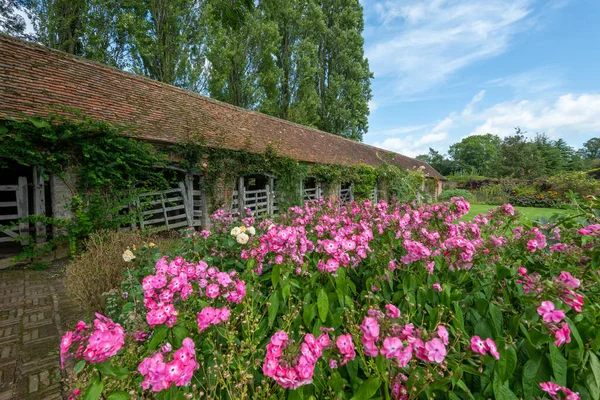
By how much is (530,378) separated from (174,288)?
1.75m

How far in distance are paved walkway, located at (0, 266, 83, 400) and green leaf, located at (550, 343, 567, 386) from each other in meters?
3.36

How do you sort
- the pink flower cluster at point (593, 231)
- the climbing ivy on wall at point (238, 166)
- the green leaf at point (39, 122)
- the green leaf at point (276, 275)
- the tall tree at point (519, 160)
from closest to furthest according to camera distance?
1. the pink flower cluster at point (593, 231)
2. the green leaf at point (276, 275)
3. the green leaf at point (39, 122)
4. the climbing ivy on wall at point (238, 166)
5. the tall tree at point (519, 160)

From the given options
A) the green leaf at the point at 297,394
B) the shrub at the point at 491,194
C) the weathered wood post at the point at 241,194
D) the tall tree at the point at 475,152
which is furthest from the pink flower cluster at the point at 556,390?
the tall tree at the point at 475,152

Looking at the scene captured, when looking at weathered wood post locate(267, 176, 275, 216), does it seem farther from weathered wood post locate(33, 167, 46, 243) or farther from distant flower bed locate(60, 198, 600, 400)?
distant flower bed locate(60, 198, 600, 400)

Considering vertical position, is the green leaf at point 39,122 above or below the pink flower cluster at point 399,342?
above

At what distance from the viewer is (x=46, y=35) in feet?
40.3

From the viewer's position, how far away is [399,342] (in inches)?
35.1

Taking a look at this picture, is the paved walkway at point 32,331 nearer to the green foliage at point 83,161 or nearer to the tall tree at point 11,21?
the green foliage at point 83,161

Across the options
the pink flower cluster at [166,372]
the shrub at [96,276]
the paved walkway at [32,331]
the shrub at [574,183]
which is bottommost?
the paved walkway at [32,331]

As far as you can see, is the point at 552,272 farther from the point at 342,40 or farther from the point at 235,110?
the point at 342,40

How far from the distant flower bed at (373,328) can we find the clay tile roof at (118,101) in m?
6.29

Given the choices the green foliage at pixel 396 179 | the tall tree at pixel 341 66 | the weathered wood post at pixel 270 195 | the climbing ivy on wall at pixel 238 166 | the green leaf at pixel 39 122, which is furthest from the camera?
the tall tree at pixel 341 66

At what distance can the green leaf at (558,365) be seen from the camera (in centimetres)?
112

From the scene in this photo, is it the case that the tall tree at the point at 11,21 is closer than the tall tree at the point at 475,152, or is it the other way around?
the tall tree at the point at 11,21
